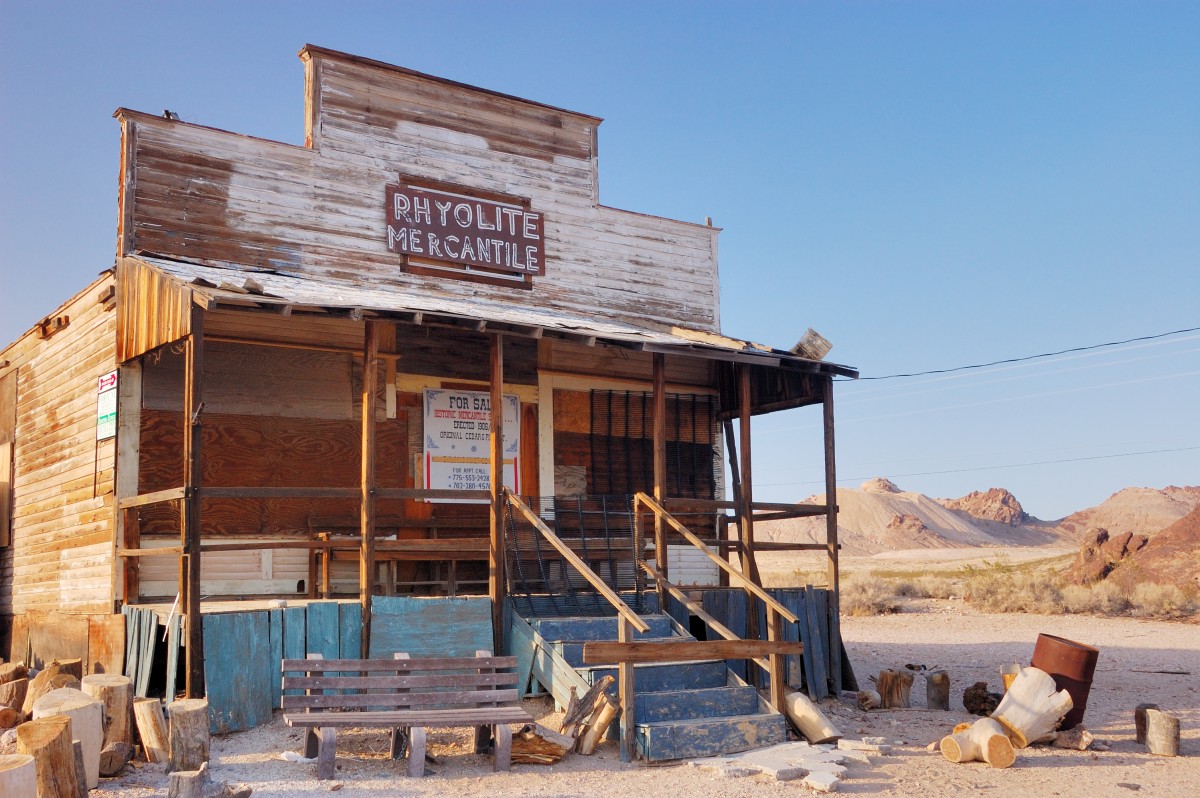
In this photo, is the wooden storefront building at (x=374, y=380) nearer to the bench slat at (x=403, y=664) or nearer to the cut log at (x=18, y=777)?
the bench slat at (x=403, y=664)

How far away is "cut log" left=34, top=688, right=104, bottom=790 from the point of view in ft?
24.0

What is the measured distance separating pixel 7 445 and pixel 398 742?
886cm

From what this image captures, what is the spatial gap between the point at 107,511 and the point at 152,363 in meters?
1.54

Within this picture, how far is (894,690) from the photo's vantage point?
12023 mm

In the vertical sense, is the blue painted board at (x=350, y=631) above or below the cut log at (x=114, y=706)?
above

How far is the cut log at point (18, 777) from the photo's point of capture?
589cm

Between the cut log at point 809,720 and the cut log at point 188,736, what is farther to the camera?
the cut log at point 809,720

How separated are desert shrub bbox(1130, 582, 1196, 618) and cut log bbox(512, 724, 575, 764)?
1850 cm

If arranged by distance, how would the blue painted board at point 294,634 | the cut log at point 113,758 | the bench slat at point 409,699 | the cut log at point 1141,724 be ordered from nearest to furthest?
the cut log at point 113,758 < the bench slat at point 409,699 < the blue painted board at point 294,634 < the cut log at point 1141,724

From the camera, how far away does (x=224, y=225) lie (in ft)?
40.9

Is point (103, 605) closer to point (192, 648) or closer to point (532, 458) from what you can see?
point (192, 648)

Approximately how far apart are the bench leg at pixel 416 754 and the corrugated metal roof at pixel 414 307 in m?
3.53

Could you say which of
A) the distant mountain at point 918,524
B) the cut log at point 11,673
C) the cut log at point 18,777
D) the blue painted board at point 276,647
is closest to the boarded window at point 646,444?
the blue painted board at point 276,647

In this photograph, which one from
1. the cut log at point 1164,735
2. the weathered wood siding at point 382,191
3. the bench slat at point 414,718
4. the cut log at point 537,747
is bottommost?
the cut log at point 1164,735
